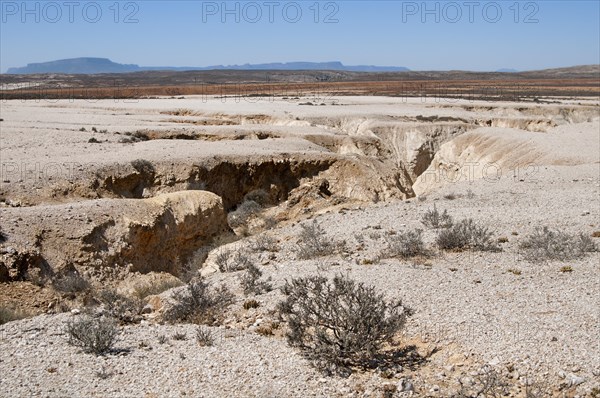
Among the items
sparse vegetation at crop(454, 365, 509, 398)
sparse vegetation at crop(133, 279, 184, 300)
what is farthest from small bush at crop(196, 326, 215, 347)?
sparse vegetation at crop(133, 279, 184, 300)

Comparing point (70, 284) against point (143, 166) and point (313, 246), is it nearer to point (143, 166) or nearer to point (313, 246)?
point (313, 246)

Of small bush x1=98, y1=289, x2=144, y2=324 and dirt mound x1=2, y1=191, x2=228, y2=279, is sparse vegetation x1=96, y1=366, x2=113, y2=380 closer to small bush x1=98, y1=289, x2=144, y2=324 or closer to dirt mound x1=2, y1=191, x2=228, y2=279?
small bush x1=98, y1=289, x2=144, y2=324

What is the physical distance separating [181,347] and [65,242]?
494cm

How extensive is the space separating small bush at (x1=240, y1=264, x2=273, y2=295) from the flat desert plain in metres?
0.10

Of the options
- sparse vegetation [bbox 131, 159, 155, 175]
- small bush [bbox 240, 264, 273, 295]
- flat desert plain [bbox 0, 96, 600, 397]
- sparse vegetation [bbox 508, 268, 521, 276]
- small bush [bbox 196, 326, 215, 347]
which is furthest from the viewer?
sparse vegetation [bbox 131, 159, 155, 175]

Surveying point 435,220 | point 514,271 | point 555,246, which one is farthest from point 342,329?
point 435,220

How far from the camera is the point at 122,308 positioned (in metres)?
7.54

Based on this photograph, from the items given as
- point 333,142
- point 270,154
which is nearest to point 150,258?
point 270,154

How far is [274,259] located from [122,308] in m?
3.43

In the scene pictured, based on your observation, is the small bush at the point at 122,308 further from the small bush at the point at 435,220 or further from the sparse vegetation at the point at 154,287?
the small bush at the point at 435,220

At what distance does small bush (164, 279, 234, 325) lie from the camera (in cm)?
741

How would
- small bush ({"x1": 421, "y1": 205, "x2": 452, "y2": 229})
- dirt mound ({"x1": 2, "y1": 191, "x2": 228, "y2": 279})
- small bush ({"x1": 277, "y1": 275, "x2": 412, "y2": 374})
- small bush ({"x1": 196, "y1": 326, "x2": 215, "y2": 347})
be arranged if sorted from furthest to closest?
small bush ({"x1": 421, "y1": 205, "x2": 452, "y2": 229})
dirt mound ({"x1": 2, "y1": 191, "x2": 228, "y2": 279})
small bush ({"x1": 196, "y1": 326, "x2": 215, "y2": 347})
small bush ({"x1": 277, "y1": 275, "x2": 412, "y2": 374})

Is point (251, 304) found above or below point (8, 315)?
above

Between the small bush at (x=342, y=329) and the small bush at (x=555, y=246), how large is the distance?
340cm
